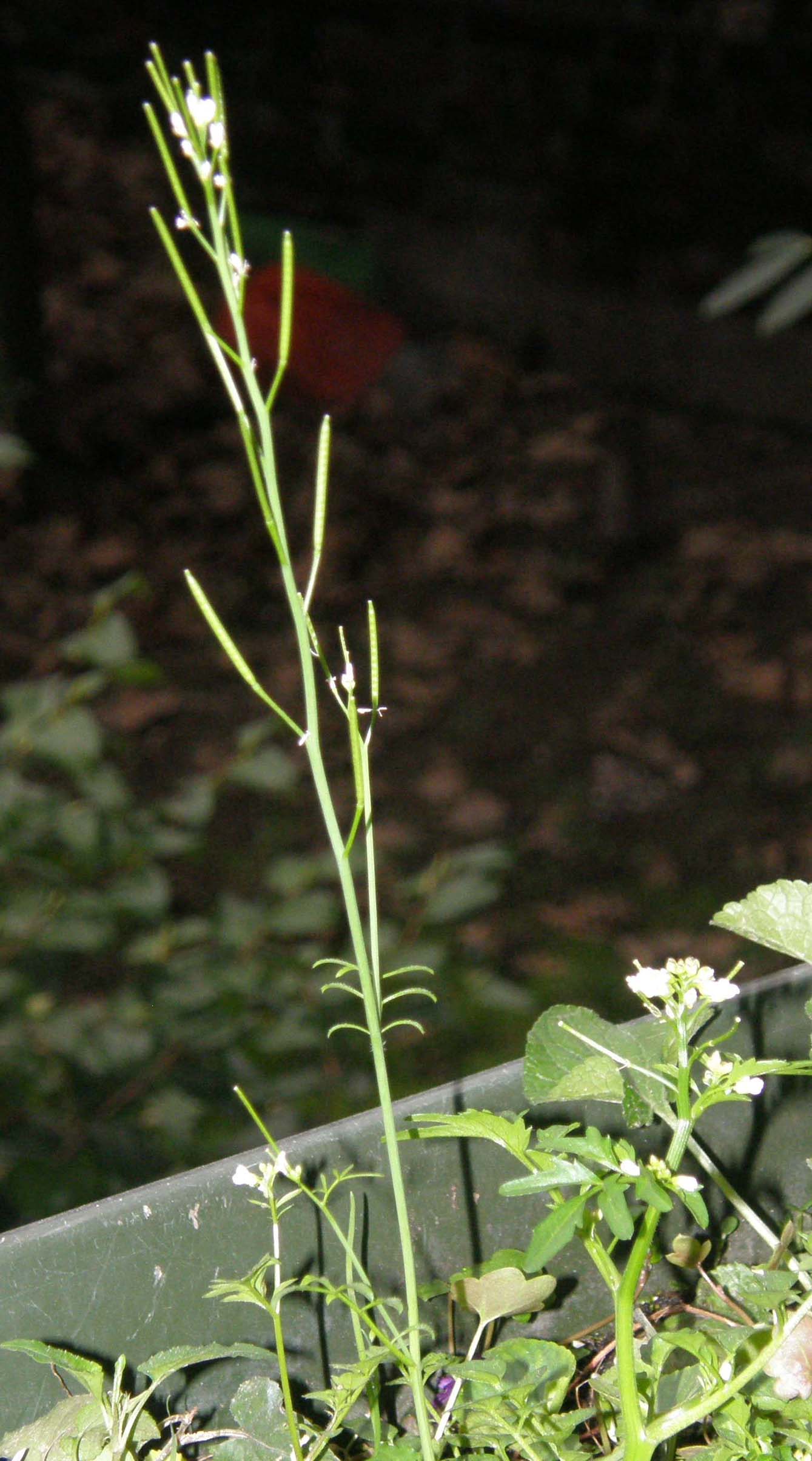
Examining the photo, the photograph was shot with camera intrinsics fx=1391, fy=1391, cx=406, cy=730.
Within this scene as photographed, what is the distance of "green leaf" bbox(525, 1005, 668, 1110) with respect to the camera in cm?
53

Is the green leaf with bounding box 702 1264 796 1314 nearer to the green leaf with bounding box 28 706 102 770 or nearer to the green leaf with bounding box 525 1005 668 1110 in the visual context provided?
the green leaf with bounding box 525 1005 668 1110

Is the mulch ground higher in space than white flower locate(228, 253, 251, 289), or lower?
lower

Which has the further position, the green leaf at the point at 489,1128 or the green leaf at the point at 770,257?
the green leaf at the point at 770,257

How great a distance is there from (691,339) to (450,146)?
1.28m

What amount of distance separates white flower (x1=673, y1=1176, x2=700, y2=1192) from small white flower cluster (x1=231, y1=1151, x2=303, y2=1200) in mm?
158

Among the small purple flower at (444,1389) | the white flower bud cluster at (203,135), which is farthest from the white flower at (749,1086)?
the white flower bud cluster at (203,135)

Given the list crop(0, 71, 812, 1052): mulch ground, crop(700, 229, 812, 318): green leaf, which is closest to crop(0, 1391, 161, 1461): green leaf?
crop(700, 229, 812, 318): green leaf

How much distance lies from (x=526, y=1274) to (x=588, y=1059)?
16cm

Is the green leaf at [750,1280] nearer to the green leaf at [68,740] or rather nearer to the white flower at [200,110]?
the white flower at [200,110]

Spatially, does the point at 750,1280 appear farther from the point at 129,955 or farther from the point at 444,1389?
the point at 129,955

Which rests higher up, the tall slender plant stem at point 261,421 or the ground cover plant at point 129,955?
the tall slender plant stem at point 261,421

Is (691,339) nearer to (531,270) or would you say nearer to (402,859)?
(531,270)

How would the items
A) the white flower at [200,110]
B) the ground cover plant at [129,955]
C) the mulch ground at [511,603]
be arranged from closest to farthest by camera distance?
the white flower at [200,110] → the ground cover plant at [129,955] → the mulch ground at [511,603]

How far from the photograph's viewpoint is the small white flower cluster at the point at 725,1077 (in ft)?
Result: 1.61
